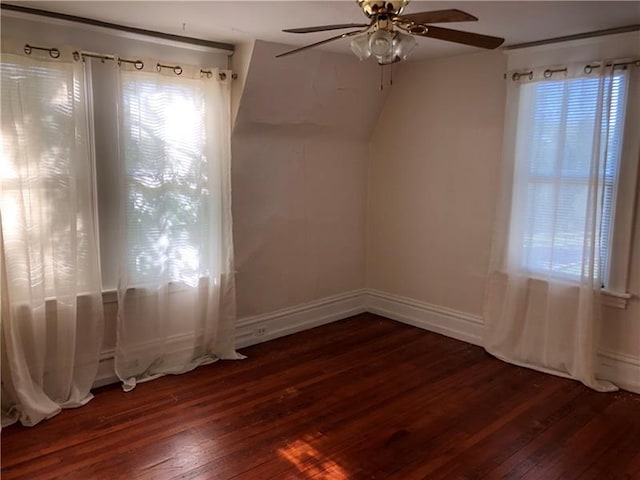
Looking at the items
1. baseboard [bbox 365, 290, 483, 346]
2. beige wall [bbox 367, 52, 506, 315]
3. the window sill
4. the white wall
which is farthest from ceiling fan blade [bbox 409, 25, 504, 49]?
baseboard [bbox 365, 290, 483, 346]

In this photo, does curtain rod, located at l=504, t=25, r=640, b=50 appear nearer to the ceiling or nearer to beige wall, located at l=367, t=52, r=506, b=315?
the ceiling

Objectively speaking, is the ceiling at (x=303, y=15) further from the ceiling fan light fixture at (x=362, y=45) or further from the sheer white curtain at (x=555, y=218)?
the ceiling fan light fixture at (x=362, y=45)

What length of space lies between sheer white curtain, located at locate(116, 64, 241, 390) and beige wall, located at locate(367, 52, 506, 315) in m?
1.68

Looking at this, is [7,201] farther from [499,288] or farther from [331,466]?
[499,288]

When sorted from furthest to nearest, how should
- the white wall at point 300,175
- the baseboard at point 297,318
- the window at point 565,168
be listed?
the baseboard at point 297,318
the white wall at point 300,175
the window at point 565,168

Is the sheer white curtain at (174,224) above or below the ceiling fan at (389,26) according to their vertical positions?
below

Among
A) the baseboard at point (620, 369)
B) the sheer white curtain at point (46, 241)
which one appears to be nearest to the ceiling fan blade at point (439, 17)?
the sheer white curtain at point (46, 241)

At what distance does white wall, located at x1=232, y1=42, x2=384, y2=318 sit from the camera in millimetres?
3746

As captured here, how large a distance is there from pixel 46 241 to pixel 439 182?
3.00 m

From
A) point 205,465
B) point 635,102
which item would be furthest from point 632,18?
point 205,465

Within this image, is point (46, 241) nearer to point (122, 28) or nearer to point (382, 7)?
point (122, 28)

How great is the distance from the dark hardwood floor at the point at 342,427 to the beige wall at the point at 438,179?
0.84 m

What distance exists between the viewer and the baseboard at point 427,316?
13.6 feet

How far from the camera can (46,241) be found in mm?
2889
